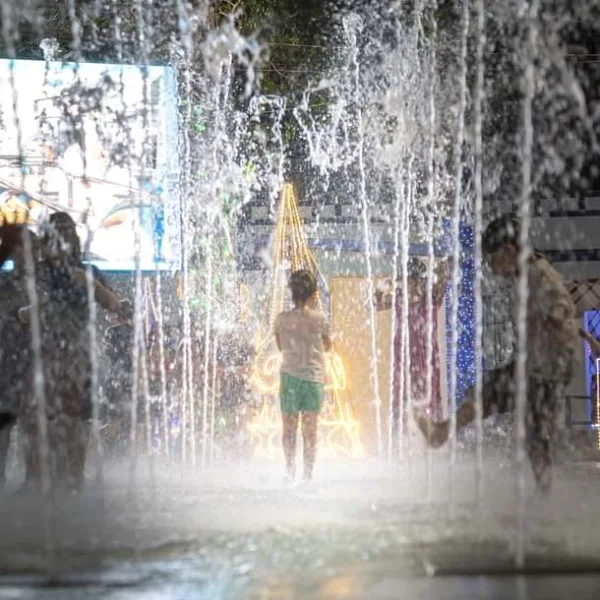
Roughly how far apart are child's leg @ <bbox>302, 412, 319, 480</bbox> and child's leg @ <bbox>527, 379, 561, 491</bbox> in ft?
6.59

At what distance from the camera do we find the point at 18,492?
22.3 ft

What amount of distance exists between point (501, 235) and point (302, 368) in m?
2.00

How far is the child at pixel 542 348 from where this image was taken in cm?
618

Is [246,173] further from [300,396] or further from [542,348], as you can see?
[542,348]

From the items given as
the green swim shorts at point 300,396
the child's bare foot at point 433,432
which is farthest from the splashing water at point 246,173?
the child's bare foot at point 433,432

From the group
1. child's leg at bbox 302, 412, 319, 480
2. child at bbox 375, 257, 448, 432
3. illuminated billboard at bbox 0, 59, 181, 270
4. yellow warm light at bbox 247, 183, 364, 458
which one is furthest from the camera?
illuminated billboard at bbox 0, 59, 181, 270

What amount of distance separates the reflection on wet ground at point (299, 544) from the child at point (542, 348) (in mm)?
295

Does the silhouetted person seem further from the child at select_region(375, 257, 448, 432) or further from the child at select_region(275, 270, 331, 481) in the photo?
the child at select_region(375, 257, 448, 432)

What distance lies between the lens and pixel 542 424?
6.20m

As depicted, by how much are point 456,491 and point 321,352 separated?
135 centimetres

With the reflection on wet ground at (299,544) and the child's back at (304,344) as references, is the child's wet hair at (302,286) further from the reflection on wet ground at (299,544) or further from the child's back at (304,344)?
the reflection on wet ground at (299,544)

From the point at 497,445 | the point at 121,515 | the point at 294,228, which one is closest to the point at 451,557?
the point at 121,515

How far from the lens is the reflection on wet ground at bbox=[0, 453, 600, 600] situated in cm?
385

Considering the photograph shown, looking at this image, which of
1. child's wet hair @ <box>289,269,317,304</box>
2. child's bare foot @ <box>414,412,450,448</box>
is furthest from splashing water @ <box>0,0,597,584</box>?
child's bare foot @ <box>414,412,450,448</box>
